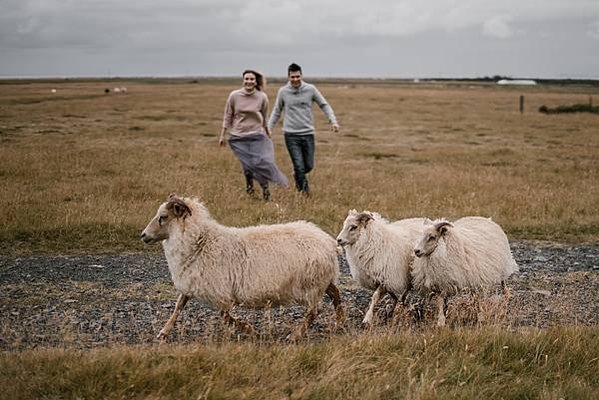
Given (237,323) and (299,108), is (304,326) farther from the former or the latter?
(299,108)

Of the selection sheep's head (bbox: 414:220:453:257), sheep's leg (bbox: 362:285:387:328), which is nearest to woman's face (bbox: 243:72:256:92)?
sheep's head (bbox: 414:220:453:257)

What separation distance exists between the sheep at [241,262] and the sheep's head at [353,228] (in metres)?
0.56

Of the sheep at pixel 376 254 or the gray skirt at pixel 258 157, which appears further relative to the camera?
the gray skirt at pixel 258 157

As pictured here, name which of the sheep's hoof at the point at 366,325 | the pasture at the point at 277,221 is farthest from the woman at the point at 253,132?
the sheep's hoof at the point at 366,325

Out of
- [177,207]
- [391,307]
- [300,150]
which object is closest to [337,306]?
[391,307]

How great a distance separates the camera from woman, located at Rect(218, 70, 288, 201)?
1381 centimetres

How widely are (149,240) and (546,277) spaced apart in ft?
19.4

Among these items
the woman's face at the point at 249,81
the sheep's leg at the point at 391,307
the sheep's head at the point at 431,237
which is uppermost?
the woman's face at the point at 249,81

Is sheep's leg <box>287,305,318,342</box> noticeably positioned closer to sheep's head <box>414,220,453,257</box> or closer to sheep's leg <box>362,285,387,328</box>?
sheep's leg <box>362,285,387,328</box>

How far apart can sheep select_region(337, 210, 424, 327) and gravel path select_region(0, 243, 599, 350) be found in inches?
15.7

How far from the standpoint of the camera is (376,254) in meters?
8.19

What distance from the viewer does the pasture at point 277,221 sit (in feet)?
18.3

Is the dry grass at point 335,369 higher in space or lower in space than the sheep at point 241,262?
lower

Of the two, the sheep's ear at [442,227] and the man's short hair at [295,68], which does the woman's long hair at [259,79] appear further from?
the sheep's ear at [442,227]
